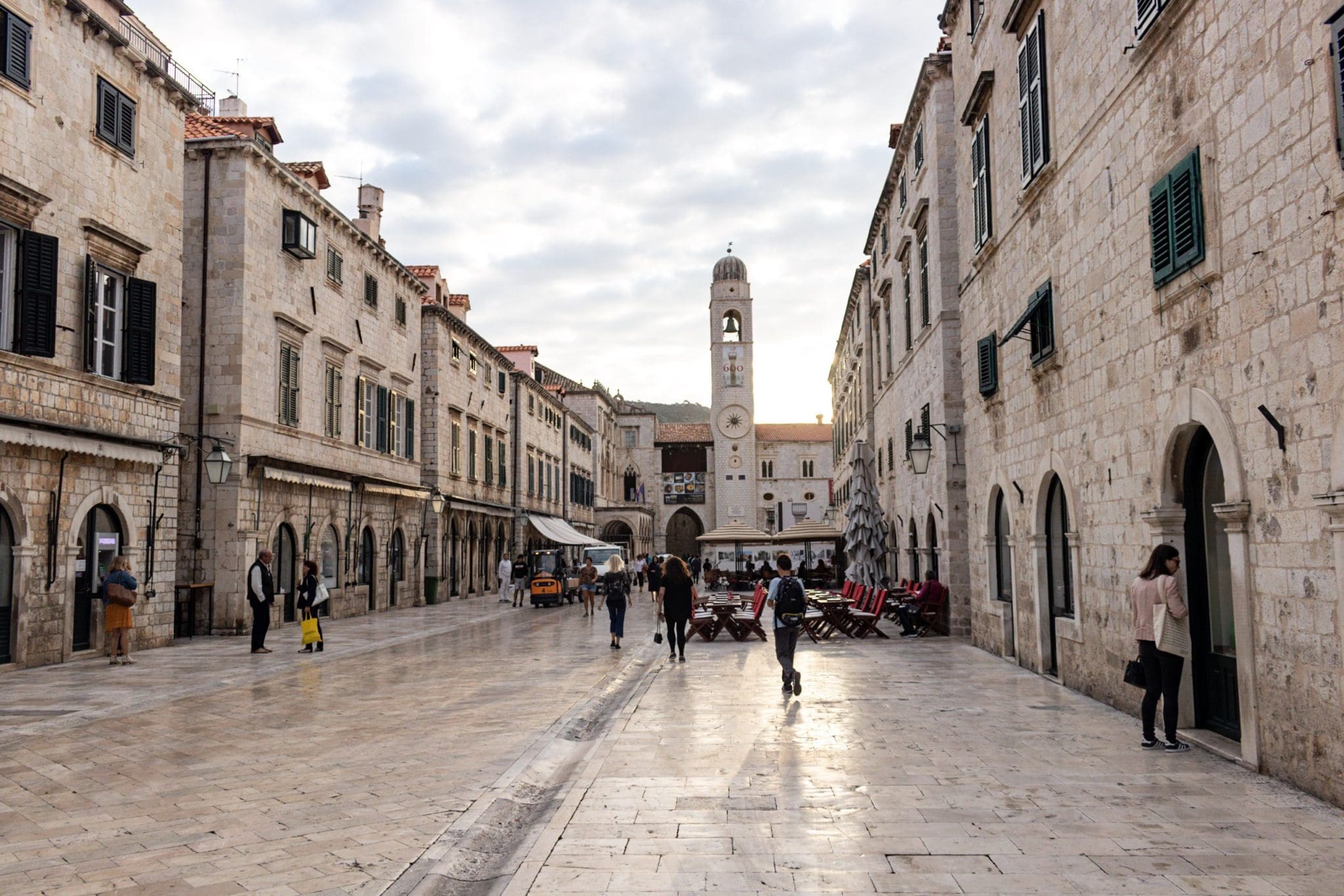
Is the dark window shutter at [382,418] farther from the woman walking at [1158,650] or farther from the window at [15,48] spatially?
Result: the woman walking at [1158,650]

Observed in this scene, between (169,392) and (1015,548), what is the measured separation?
13.3m

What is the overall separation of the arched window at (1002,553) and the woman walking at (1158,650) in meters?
5.95

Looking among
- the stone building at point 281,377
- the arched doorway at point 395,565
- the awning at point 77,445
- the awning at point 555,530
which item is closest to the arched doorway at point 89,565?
the awning at point 77,445

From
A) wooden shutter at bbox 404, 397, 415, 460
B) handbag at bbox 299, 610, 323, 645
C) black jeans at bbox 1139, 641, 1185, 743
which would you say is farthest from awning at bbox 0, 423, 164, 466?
wooden shutter at bbox 404, 397, 415, 460

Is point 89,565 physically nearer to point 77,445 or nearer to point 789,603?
point 77,445

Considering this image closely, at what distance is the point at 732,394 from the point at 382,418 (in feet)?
156

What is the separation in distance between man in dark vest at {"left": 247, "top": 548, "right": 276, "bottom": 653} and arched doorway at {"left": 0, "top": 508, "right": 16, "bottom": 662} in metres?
3.01

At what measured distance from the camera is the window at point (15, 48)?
12.8 meters

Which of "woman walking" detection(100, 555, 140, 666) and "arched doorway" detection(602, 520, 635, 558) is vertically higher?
"arched doorway" detection(602, 520, 635, 558)

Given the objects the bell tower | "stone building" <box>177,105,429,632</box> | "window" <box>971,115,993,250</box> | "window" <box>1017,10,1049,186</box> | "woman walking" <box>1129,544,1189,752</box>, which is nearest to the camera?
"woman walking" <box>1129,544,1189,752</box>

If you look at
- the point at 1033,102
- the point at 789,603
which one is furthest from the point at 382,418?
the point at 1033,102

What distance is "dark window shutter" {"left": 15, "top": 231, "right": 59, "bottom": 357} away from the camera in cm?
1299

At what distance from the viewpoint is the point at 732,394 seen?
73000 mm

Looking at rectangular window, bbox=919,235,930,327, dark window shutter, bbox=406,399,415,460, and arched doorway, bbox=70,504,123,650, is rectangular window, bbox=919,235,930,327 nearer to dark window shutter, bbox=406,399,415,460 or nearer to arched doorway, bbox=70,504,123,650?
arched doorway, bbox=70,504,123,650
